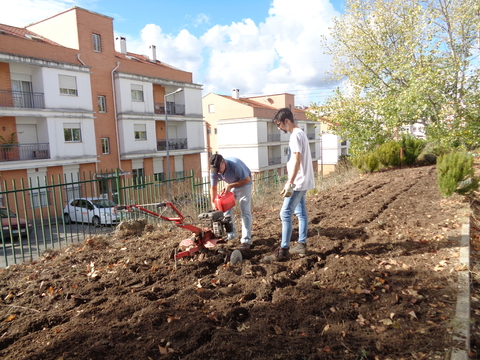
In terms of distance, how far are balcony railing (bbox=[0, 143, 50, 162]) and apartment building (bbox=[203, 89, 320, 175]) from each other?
71.8ft

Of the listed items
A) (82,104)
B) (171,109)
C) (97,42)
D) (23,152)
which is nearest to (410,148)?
(82,104)

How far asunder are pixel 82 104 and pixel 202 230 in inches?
921

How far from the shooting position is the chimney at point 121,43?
3067 cm

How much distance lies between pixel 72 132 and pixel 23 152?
3.46 metres

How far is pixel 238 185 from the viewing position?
523 centimetres

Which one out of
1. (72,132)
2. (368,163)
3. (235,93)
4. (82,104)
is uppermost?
(235,93)

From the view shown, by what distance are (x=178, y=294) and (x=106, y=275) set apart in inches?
49.9

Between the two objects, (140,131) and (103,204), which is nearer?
(103,204)

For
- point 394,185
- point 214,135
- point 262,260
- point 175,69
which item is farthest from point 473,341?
point 214,135

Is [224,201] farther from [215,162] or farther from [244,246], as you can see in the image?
[244,246]

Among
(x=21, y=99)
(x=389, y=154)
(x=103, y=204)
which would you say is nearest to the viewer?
(x=103, y=204)

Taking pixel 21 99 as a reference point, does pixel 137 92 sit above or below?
above

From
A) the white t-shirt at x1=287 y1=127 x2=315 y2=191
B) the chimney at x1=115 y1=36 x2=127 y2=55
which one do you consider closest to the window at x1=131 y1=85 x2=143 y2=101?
the chimney at x1=115 y1=36 x2=127 y2=55

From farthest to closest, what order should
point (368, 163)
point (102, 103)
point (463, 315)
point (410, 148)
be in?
point (102, 103)
point (410, 148)
point (368, 163)
point (463, 315)
